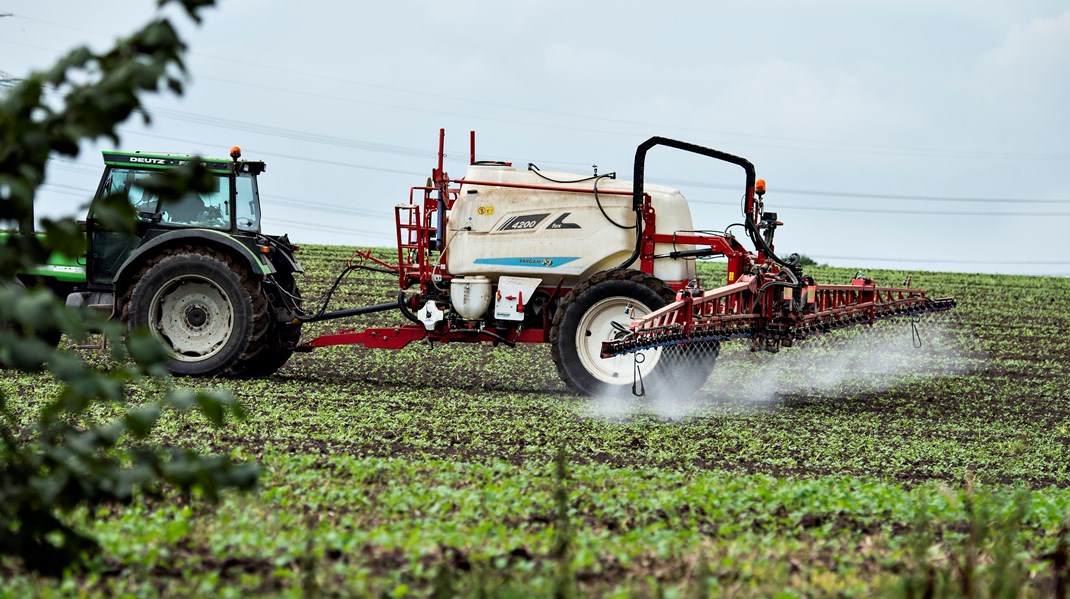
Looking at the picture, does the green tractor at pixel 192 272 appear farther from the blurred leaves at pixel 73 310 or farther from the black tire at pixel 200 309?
the blurred leaves at pixel 73 310

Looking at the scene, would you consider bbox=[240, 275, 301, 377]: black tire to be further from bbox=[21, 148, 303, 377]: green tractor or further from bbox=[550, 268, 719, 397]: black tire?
bbox=[550, 268, 719, 397]: black tire

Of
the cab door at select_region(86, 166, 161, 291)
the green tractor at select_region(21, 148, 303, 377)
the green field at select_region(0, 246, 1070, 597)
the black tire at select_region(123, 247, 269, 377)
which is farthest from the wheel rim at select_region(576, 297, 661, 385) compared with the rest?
the cab door at select_region(86, 166, 161, 291)

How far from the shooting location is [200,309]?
1241 centimetres

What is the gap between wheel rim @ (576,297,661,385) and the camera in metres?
11.9

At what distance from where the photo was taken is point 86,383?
3.09m

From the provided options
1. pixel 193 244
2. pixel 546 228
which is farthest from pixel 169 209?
pixel 546 228

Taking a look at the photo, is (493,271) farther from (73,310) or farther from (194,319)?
(73,310)

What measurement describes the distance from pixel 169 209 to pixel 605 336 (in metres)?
4.76

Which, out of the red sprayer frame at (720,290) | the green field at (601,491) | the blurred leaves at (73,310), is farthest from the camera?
the red sprayer frame at (720,290)

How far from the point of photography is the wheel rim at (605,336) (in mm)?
11922

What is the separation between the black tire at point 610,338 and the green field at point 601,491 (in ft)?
1.00

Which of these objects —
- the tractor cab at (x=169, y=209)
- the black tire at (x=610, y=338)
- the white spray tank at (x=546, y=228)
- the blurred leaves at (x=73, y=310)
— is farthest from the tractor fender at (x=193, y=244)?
the blurred leaves at (x=73, y=310)

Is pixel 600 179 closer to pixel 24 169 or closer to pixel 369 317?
pixel 369 317

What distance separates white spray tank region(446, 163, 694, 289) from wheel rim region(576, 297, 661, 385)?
0.52 m
